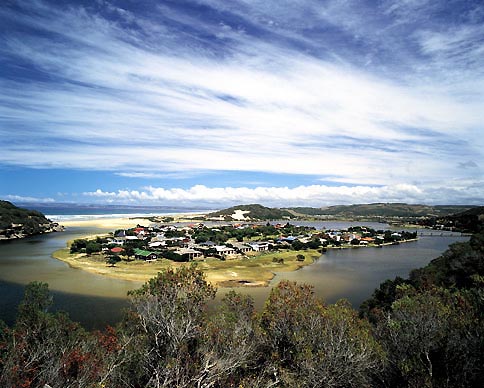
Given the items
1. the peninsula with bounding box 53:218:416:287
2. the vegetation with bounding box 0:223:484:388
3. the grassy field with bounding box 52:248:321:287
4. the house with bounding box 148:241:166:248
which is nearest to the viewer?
the vegetation with bounding box 0:223:484:388

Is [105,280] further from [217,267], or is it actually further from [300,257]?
[300,257]

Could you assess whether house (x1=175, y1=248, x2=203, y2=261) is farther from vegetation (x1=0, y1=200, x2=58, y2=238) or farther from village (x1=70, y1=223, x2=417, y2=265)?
vegetation (x1=0, y1=200, x2=58, y2=238)

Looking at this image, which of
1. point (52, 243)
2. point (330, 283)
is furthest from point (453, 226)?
point (52, 243)

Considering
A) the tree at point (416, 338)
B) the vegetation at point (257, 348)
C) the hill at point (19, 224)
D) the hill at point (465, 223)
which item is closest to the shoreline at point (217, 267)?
the vegetation at point (257, 348)

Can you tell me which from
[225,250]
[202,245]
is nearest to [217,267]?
[225,250]

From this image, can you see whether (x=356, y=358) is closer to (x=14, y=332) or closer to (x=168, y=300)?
(x=168, y=300)

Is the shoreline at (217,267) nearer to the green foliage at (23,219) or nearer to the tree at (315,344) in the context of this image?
the tree at (315,344)

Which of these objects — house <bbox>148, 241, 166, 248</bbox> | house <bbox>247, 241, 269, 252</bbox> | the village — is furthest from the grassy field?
house <bbox>148, 241, 166, 248</bbox>
